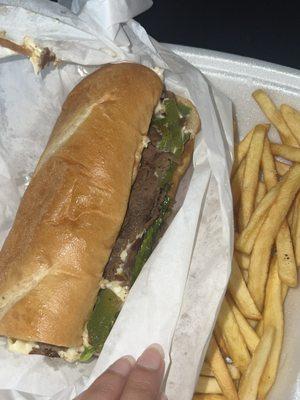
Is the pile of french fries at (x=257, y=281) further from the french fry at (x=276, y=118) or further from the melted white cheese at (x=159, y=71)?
the melted white cheese at (x=159, y=71)

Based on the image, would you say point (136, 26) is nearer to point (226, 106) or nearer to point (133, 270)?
point (226, 106)

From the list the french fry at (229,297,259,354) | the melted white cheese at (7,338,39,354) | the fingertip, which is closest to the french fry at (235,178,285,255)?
the french fry at (229,297,259,354)

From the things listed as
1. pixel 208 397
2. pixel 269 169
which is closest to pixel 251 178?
pixel 269 169

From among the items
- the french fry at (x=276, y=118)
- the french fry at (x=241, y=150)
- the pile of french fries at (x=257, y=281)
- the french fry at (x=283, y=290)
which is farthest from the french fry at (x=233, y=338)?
the french fry at (x=276, y=118)

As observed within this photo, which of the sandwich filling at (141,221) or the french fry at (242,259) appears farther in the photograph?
the french fry at (242,259)

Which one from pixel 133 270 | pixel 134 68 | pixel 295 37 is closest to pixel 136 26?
pixel 134 68

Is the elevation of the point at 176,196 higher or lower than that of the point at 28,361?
higher

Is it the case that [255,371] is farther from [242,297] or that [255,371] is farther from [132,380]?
[132,380]

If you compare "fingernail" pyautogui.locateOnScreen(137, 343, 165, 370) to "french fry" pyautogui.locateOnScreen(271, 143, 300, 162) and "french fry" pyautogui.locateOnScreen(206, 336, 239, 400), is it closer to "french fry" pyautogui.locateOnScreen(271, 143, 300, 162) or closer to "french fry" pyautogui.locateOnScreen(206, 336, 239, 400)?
"french fry" pyautogui.locateOnScreen(206, 336, 239, 400)
